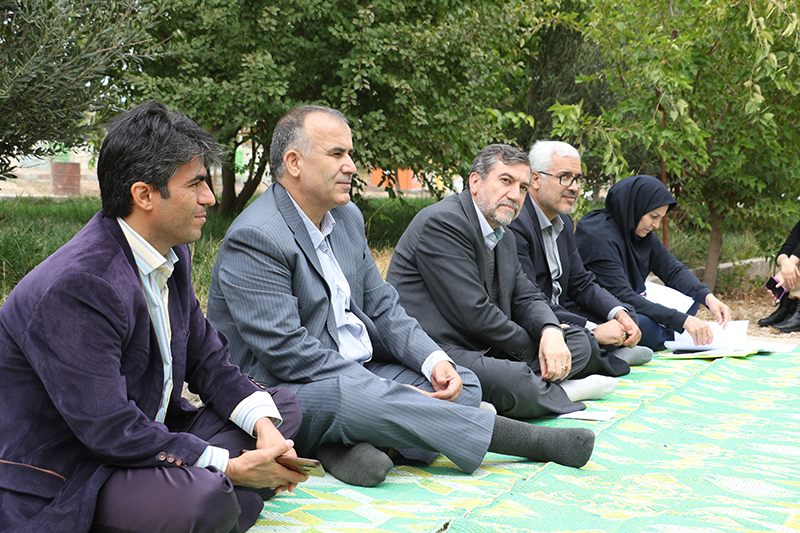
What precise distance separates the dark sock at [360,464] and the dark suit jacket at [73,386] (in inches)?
33.8

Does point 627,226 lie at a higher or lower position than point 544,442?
higher

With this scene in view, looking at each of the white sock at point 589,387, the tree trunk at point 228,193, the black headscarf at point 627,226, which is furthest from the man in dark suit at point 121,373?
the tree trunk at point 228,193

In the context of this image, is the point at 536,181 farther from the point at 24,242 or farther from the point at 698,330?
the point at 24,242

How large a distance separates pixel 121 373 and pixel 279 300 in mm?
883

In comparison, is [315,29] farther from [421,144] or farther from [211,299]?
[211,299]

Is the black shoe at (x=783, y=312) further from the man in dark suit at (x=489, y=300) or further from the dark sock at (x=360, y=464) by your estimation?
the dark sock at (x=360, y=464)

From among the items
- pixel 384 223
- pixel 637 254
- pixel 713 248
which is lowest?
pixel 713 248

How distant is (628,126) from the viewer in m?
6.84

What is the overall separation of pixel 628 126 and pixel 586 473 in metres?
4.64

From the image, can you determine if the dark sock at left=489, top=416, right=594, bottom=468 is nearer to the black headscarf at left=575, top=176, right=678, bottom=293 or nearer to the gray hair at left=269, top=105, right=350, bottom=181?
the gray hair at left=269, top=105, right=350, bottom=181

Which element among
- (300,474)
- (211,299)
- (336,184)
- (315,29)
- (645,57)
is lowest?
(300,474)

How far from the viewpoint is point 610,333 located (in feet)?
15.6

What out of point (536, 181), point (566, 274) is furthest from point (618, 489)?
point (536, 181)

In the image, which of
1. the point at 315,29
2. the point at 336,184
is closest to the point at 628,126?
the point at 315,29
